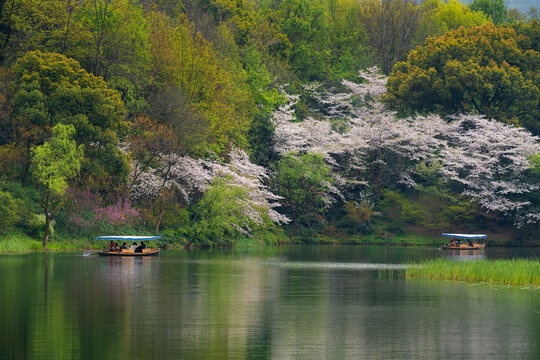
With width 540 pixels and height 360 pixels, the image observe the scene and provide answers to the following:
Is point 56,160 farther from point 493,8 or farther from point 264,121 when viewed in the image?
point 493,8

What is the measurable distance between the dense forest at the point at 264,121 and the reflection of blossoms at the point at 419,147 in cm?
25

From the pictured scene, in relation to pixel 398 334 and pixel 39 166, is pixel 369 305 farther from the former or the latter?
pixel 39 166

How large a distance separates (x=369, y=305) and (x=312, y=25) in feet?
259

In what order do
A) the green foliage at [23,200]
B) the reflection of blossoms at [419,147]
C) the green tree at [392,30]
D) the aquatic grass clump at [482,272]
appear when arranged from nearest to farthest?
the aquatic grass clump at [482,272] < the green foliage at [23,200] < the reflection of blossoms at [419,147] < the green tree at [392,30]

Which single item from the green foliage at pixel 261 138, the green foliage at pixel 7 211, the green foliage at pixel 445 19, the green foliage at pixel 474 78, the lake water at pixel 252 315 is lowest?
the lake water at pixel 252 315

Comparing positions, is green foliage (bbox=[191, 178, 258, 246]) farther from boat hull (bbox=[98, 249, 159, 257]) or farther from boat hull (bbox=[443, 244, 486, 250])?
boat hull (bbox=[443, 244, 486, 250])

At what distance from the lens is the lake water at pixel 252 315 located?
2158 cm

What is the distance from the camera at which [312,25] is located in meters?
107

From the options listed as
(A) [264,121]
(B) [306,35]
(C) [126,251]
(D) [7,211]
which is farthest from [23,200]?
(B) [306,35]

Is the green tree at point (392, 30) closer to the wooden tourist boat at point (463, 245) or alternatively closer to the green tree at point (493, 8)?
the green tree at point (493, 8)

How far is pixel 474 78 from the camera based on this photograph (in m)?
89.2

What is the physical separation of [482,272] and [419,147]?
50.1 metres

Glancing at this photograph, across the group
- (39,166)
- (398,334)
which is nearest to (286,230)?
(39,166)

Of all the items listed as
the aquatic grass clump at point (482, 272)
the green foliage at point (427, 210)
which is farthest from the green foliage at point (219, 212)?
the aquatic grass clump at point (482, 272)
